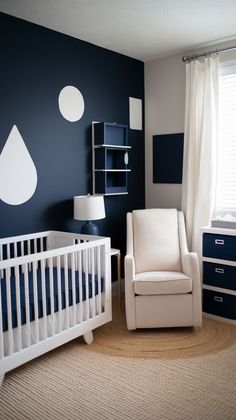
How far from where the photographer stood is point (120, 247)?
416 centimetres

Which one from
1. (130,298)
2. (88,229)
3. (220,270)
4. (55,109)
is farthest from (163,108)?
(130,298)

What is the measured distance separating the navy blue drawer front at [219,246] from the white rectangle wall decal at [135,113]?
1.52 metres

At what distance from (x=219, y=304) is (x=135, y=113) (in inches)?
85.5

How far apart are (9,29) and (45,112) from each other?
26.6 inches

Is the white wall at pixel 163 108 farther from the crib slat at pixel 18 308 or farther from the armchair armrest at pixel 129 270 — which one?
the crib slat at pixel 18 308

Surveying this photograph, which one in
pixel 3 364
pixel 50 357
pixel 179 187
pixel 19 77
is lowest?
pixel 50 357

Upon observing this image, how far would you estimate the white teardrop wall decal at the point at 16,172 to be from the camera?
2988 mm

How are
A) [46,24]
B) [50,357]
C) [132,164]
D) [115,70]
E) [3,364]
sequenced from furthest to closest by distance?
[132,164]
[115,70]
[46,24]
[50,357]
[3,364]

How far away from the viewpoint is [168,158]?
4.09 m

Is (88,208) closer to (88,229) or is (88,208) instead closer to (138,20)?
(88,229)

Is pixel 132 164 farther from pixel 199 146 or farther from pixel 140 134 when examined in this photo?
pixel 199 146

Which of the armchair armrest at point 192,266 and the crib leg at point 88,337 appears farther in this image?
the armchair armrest at point 192,266

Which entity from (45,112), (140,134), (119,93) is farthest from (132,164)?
(45,112)

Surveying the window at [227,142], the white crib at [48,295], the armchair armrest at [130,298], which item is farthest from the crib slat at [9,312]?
the window at [227,142]
